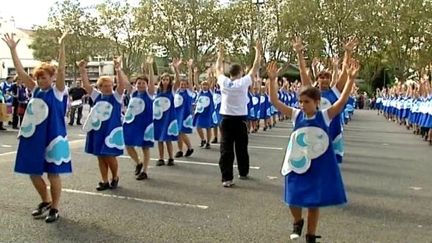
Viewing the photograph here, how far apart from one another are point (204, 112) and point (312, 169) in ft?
29.8

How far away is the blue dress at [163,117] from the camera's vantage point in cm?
1055

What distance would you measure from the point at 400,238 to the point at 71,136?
42.6ft

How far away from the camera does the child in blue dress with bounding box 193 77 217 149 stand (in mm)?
14352

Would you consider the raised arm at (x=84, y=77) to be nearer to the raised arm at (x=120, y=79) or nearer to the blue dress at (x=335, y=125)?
the raised arm at (x=120, y=79)

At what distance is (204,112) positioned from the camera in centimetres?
1447

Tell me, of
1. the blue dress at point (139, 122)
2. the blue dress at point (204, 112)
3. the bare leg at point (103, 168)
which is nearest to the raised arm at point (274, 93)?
the bare leg at point (103, 168)

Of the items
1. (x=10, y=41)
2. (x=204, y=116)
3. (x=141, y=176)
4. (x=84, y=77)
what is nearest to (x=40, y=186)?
(x=10, y=41)

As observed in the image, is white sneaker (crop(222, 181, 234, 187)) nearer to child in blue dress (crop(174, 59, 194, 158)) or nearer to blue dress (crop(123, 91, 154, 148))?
blue dress (crop(123, 91, 154, 148))

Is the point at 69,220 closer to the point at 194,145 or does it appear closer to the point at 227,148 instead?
the point at 227,148

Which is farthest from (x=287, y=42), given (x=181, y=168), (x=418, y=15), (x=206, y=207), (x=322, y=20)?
(x=206, y=207)

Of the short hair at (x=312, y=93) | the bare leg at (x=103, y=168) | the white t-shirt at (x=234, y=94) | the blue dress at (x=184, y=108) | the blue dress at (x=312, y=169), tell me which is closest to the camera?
the blue dress at (x=312, y=169)

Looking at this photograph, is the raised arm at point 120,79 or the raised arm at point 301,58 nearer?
the raised arm at point 301,58

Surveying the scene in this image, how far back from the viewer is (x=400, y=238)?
19.6 feet

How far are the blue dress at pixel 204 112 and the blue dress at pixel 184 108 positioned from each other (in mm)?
1285
